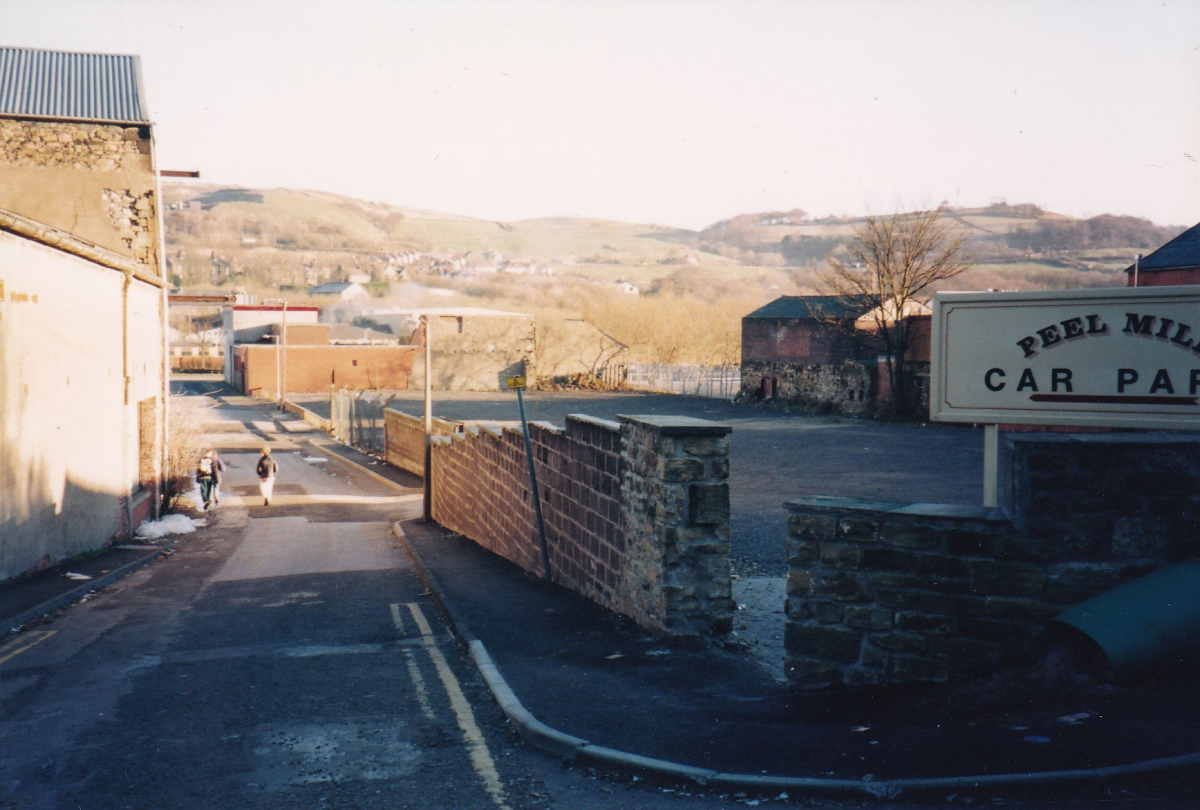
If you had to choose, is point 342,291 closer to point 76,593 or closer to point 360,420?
point 360,420

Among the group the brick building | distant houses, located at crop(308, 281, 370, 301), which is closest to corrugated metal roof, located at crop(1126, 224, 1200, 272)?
the brick building

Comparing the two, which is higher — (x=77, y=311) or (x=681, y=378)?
(x=77, y=311)

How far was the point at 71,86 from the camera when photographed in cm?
2211

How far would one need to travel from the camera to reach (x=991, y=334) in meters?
6.18

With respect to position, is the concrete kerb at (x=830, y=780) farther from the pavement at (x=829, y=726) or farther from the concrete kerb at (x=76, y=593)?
the concrete kerb at (x=76, y=593)

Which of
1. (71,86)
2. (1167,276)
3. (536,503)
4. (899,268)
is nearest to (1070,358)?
(536,503)

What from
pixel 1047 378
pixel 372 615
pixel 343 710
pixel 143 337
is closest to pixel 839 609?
pixel 1047 378

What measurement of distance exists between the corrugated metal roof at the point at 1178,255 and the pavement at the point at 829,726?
88.3 ft

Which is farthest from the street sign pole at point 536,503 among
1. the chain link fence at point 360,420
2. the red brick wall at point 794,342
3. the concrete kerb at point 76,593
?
the red brick wall at point 794,342

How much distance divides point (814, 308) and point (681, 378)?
24.4m

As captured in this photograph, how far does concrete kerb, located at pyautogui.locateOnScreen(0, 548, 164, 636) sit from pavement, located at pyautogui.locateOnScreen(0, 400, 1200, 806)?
533 centimetres

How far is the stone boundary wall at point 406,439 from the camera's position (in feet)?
108

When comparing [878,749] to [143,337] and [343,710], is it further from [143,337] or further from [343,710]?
[143,337]

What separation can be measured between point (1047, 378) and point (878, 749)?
2.55m
